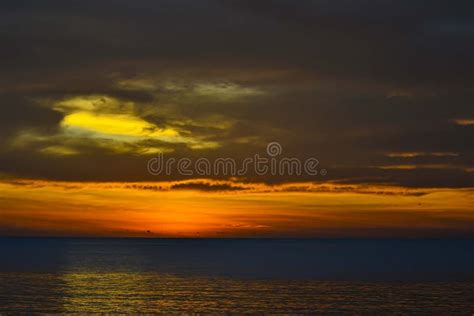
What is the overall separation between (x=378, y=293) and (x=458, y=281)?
24.1 metres

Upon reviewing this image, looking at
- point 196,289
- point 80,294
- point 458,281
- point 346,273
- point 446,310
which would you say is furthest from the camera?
point 346,273

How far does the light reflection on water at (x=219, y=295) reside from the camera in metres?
75.2

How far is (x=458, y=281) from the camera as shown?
109125 mm

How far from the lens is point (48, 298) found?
83375mm

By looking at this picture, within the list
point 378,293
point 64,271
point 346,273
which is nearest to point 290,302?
point 378,293

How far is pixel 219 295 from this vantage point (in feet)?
290

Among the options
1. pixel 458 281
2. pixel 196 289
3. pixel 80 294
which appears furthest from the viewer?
pixel 458 281

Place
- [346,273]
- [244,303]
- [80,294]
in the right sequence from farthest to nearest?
[346,273] → [80,294] → [244,303]

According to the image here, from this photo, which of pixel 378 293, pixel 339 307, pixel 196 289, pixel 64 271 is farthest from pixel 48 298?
pixel 64 271

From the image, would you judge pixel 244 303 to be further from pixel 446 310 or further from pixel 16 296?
pixel 16 296

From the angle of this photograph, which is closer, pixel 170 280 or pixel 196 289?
pixel 196 289

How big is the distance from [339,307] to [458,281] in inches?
1602

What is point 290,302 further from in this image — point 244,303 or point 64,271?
point 64,271

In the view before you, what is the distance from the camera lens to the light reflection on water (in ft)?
247
